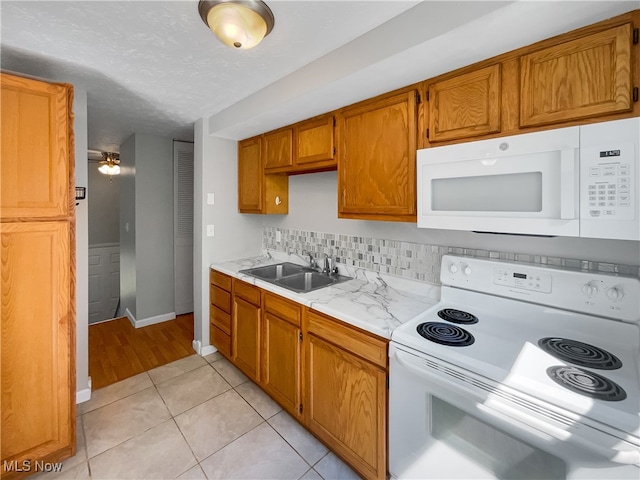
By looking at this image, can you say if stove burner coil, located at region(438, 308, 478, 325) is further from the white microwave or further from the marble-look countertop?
the white microwave

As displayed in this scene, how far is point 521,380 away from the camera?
0.96 metres

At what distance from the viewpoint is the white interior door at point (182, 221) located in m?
3.66

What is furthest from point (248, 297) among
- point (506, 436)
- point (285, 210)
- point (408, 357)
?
point (506, 436)

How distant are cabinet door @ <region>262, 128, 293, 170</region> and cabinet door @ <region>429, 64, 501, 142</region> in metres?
1.17

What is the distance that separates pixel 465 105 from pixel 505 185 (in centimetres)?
44

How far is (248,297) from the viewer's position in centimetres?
228

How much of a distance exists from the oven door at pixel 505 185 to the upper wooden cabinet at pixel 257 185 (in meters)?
1.56

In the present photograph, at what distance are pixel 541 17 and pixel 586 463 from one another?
1449 mm

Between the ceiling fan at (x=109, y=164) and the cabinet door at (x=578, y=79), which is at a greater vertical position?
the ceiling fan at (x=109, y=164)

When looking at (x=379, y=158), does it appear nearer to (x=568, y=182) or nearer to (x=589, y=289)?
(x=568, y=182)

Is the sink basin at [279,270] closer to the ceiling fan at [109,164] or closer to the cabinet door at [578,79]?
the cabinet door at [578,79]

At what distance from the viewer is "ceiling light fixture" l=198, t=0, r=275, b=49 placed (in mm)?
1133

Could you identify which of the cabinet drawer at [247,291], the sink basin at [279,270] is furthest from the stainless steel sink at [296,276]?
the cabinet drawer at [247,291]

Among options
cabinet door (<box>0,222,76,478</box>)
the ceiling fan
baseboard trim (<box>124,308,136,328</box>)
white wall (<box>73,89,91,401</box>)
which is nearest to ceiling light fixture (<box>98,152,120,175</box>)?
the ceiling fan
